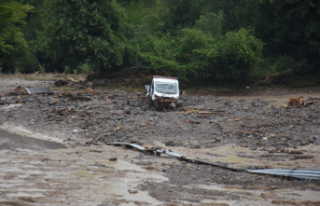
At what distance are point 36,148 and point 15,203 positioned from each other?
5.56m

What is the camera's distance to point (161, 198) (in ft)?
21.4

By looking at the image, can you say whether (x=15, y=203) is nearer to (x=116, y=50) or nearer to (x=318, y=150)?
(x=318, y=150)

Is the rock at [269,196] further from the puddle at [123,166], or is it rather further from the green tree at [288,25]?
the green tree at [288,25]

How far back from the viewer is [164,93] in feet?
63.8

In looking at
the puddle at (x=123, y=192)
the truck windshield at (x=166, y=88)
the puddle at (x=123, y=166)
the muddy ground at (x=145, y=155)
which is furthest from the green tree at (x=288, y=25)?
the puddle at (x=123, y=192)

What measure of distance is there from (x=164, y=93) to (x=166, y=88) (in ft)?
1.42

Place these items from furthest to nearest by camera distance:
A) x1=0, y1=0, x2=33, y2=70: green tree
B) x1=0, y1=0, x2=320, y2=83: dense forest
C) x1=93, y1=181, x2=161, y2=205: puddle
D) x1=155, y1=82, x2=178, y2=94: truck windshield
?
x1=0, y1=0, x2=320, y2=83: dense forest < x1=0, y1=0, x2=33, y2=70: green tree < x1=155, y1=82, x2=178, y2=94: truck windshield < x1=93, y1=181, x2=161, y2=205: puddle

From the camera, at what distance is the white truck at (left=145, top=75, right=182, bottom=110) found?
1886cm

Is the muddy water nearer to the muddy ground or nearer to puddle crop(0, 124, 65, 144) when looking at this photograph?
the muddy ground

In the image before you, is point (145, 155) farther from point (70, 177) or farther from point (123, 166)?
point (70, 177)

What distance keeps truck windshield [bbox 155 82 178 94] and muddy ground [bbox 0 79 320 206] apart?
133 centimetres

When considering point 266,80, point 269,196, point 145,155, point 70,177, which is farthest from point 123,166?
point 266,80

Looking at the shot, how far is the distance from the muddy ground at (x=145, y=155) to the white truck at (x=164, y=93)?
792 mm

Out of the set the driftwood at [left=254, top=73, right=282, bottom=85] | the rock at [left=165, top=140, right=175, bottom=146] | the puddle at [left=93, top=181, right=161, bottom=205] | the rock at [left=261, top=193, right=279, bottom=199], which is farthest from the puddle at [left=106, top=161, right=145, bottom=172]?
the driftwood at [left=254, top=73, right=282, bottom=85]
